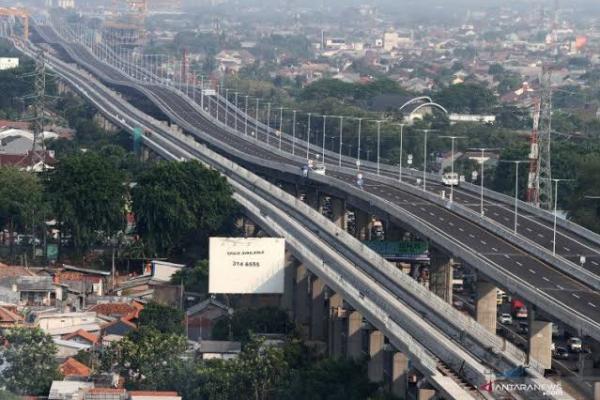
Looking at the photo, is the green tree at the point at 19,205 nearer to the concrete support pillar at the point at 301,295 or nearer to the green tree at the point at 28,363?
the concrete support pillar at the point at 301,295

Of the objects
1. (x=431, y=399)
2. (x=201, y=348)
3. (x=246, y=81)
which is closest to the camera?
(x=431, y=399)

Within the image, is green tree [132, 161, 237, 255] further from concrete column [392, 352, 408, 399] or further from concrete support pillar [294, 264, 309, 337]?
concrete column [392, 352, 408, 399]

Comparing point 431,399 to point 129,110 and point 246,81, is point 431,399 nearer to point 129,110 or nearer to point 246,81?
point 129,110

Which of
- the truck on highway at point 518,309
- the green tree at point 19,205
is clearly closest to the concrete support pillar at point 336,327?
the truck on highway at point 518,309

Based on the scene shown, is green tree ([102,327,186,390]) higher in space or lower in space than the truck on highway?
higher

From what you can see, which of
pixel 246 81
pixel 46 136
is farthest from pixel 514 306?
pixel 246 81

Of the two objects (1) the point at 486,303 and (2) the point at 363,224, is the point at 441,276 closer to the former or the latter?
(1) the point at 486,303

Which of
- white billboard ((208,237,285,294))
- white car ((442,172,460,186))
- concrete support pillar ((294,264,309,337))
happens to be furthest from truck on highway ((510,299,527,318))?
white car ((442,172,460,186))
